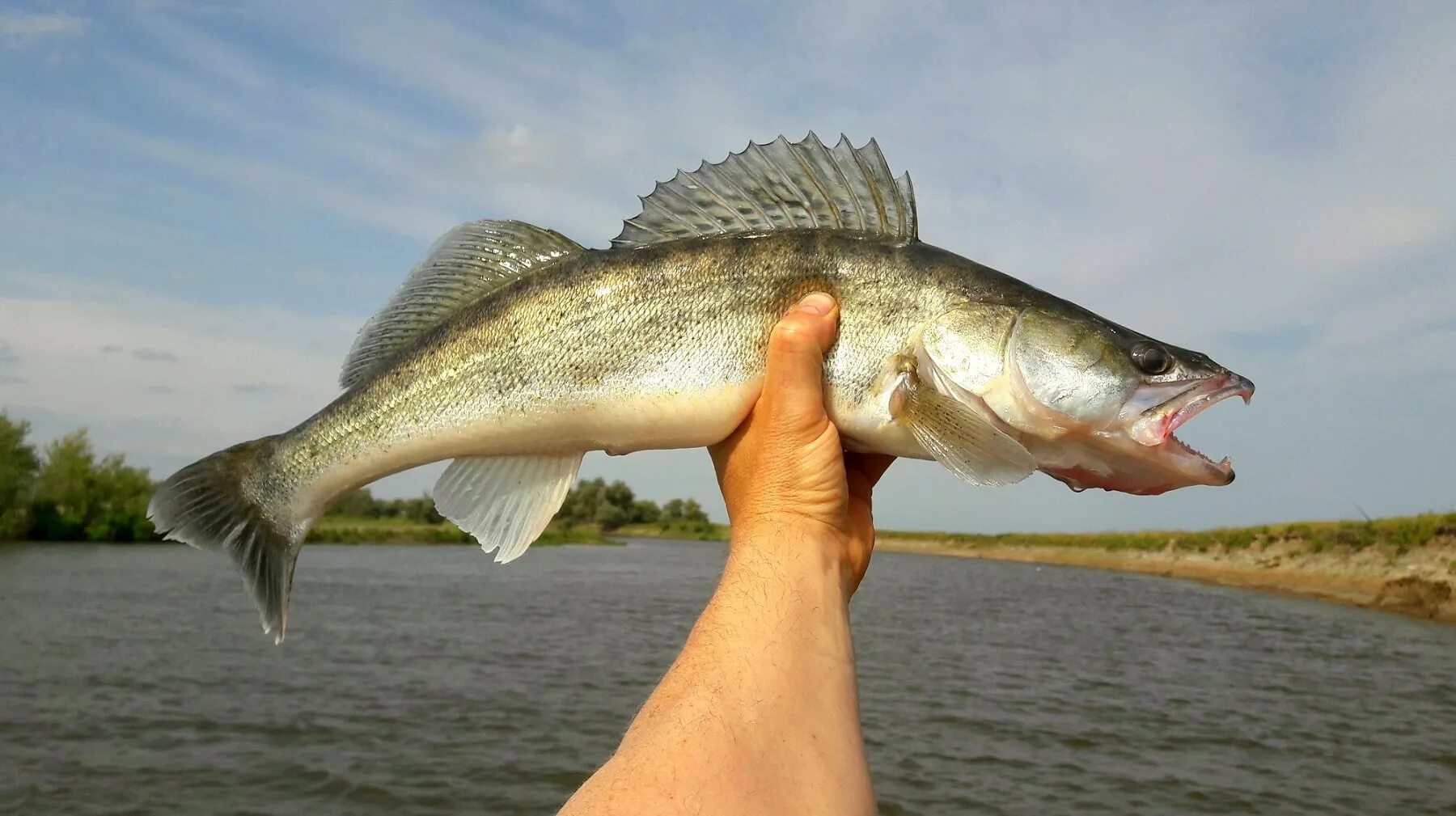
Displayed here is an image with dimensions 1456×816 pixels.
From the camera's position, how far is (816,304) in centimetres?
338

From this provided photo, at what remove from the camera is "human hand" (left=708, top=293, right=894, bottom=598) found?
2.99 m

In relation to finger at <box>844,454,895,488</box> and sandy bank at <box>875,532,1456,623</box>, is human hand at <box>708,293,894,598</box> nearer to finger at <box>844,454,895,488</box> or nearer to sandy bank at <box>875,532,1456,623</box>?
→ finger at <box>844,454,895,488</box>

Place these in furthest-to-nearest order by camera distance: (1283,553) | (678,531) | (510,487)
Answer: (678,531) → (1283,553) → (510,487)

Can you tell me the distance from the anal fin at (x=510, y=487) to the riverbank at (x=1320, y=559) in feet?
120

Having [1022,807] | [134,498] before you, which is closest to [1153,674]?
[1022,807]

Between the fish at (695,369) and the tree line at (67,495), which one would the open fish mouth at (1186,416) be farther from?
the tree line at (67,495)

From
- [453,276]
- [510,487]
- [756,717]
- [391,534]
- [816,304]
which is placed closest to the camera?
[756,717]

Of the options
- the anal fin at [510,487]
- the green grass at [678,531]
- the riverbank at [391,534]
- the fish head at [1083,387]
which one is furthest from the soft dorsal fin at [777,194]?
the green grass at [678,531]

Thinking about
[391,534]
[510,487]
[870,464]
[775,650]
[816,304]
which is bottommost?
[391,534]

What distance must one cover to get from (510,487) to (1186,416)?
262 cm

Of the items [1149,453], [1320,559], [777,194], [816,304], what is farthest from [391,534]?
[1149,453]

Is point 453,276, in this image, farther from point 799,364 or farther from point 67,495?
point 67,495

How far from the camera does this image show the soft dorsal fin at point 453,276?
3807 mm

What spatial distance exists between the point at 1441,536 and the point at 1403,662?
42.3 feet
